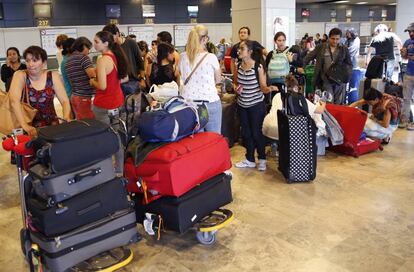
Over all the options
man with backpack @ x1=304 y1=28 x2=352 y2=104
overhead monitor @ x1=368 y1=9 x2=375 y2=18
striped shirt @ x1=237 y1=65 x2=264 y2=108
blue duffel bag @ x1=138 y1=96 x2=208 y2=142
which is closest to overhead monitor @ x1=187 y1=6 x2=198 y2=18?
man with backpack @ x1=304 y1=28 x2=352 y2=104

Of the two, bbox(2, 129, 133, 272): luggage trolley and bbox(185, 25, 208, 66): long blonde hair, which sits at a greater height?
bbox(185, 25, 208, 66): long blonde hair

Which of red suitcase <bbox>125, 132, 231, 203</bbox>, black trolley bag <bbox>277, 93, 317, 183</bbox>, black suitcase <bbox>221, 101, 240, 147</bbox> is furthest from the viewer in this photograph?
black suitcase <bbox>221, 101, 240, 147</bbox>

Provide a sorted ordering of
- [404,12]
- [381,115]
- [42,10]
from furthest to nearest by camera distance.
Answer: [42,10]
[404,12]
[381,115]

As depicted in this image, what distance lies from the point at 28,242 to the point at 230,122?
307 cm

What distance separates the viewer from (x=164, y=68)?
4125 mm

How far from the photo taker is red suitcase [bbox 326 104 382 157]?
4.51 metres

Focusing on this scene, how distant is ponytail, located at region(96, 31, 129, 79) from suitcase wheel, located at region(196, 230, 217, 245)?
1.61 metres

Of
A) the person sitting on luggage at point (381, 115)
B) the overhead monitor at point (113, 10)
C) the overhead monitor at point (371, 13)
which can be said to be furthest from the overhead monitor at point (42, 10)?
the overhead monitor at point (371, 13)

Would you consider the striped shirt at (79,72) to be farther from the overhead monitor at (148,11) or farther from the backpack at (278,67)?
the overhead monitor at (148,11)

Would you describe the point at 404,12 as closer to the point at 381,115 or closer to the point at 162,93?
the point at 381,115

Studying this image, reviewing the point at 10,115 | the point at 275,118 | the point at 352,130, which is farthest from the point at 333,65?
the point at 10,115

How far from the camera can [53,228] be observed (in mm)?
2215

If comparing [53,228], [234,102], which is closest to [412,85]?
[234,102]

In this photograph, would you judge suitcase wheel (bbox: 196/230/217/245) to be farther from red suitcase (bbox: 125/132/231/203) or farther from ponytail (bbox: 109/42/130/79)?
ponytail (bbox: 109/42/130/79)
